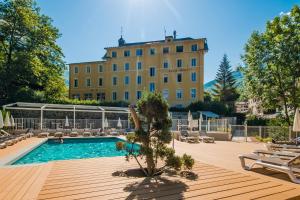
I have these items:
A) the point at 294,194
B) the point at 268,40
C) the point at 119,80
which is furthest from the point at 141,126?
the point at 119,80

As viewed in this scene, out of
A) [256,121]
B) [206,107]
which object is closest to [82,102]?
[206,107]

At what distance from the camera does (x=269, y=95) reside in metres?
18.8

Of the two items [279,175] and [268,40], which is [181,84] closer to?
[268,40]

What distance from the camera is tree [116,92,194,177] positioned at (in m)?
5.76

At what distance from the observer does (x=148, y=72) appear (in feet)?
119

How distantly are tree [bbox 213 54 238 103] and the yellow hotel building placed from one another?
1708 cm

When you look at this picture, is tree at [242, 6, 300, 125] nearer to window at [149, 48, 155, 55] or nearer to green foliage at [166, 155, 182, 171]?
green foliage at [166, 155, 182, 171]

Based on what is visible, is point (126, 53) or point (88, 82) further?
point (88, 82)

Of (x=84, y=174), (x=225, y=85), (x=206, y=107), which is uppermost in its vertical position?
(x=225, y=85)

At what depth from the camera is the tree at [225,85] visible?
160 feet

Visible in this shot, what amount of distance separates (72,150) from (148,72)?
79.1 ft

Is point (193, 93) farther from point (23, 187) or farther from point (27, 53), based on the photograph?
point (23, 187)

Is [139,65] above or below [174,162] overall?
above

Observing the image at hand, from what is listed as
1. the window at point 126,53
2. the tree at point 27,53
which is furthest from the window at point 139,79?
the tree at point 27,53
